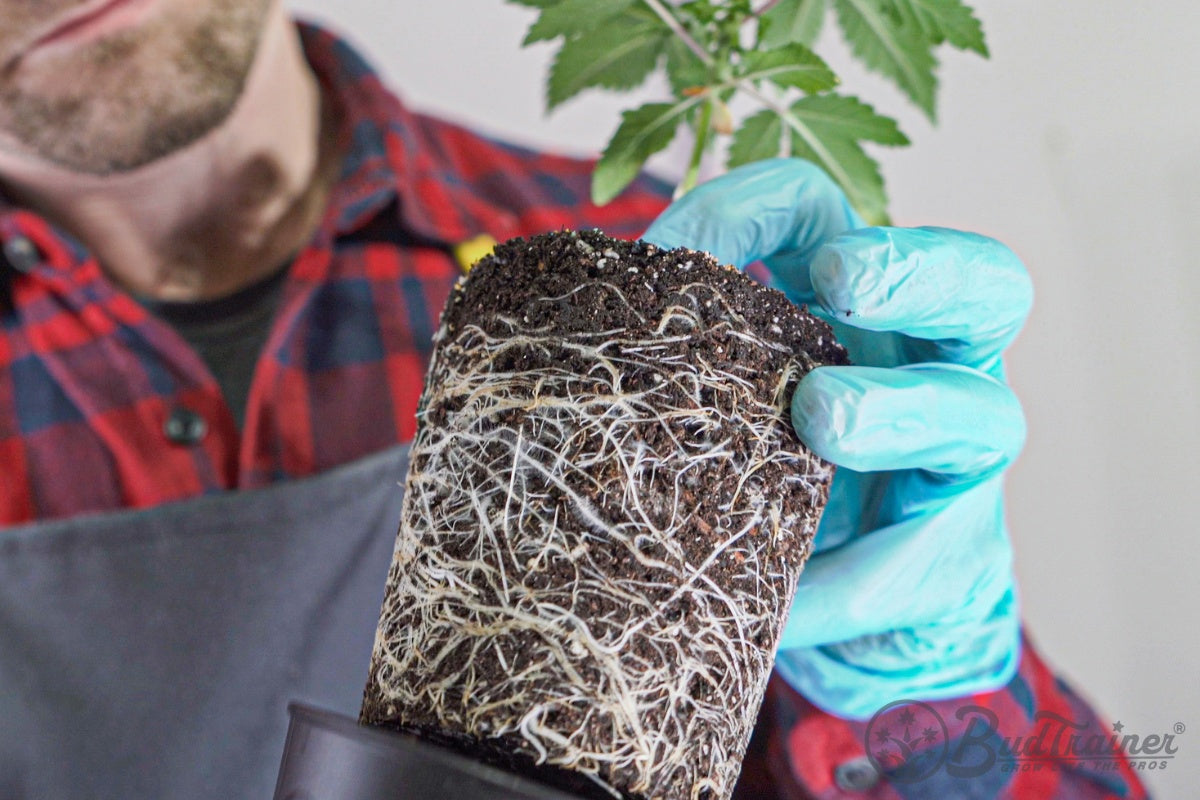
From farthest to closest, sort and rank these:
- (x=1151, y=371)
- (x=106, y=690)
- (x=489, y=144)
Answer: (x=489, y=144) < (x=1151, y=371) < (x=106, y=690)

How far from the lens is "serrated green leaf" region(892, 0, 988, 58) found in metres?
0.52

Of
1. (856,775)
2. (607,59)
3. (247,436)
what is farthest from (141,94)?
(856,775)

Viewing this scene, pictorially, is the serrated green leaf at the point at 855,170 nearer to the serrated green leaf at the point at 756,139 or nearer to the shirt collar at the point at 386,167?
the serrated green leaf at the point at 756,139

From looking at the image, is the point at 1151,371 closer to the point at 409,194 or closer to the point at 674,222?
the point at 674,222

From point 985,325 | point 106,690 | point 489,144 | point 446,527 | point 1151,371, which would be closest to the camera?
point 446,527

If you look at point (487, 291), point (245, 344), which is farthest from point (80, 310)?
point (487, 291)

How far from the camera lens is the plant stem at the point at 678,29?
581 millimetres

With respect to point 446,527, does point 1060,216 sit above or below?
above

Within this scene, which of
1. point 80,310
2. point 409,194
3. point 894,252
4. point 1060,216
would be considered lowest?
point 80,310

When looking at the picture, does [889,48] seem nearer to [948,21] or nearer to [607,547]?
[948,21]

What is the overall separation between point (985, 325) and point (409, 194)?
0.74 meters

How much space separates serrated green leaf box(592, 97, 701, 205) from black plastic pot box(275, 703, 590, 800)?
1.24ft

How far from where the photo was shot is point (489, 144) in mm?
1281

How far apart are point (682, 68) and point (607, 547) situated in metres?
0.40
